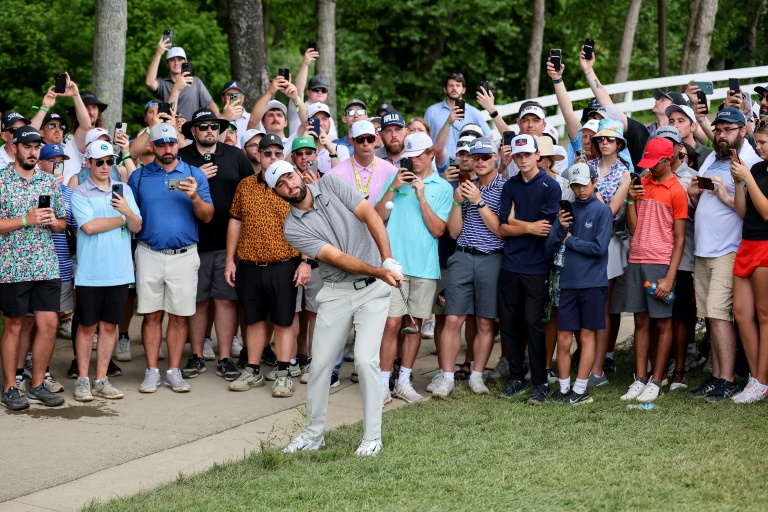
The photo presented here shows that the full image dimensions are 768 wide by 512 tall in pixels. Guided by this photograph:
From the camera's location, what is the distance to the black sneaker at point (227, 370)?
975 centimetres

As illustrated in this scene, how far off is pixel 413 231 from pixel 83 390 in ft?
10.7

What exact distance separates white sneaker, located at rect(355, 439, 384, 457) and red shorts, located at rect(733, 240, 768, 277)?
341 centimetres

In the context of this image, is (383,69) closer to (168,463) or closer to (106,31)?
(106,31)

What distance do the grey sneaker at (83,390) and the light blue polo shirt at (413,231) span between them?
298 centimetres

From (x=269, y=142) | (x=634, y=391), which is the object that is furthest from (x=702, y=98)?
(x=269, y=142)

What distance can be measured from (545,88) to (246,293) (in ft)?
84.7

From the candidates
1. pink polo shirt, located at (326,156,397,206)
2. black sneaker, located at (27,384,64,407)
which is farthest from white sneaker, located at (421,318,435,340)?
black sneaker, located at (27,384,64,407)

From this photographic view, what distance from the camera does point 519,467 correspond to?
6.74 meters

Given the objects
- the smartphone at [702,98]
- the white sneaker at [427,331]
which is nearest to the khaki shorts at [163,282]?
the white sneaker at [427,331]

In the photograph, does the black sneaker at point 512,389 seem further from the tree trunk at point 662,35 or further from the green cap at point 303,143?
the tree trunk at point 662,35

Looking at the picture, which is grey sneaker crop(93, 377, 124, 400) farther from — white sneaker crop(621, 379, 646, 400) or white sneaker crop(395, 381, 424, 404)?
white sneaker crop(621, 379, 646, 400)

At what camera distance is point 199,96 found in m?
12.8

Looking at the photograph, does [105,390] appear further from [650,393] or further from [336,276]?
[650,393]

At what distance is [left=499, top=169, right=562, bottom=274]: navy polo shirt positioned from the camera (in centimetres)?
887
